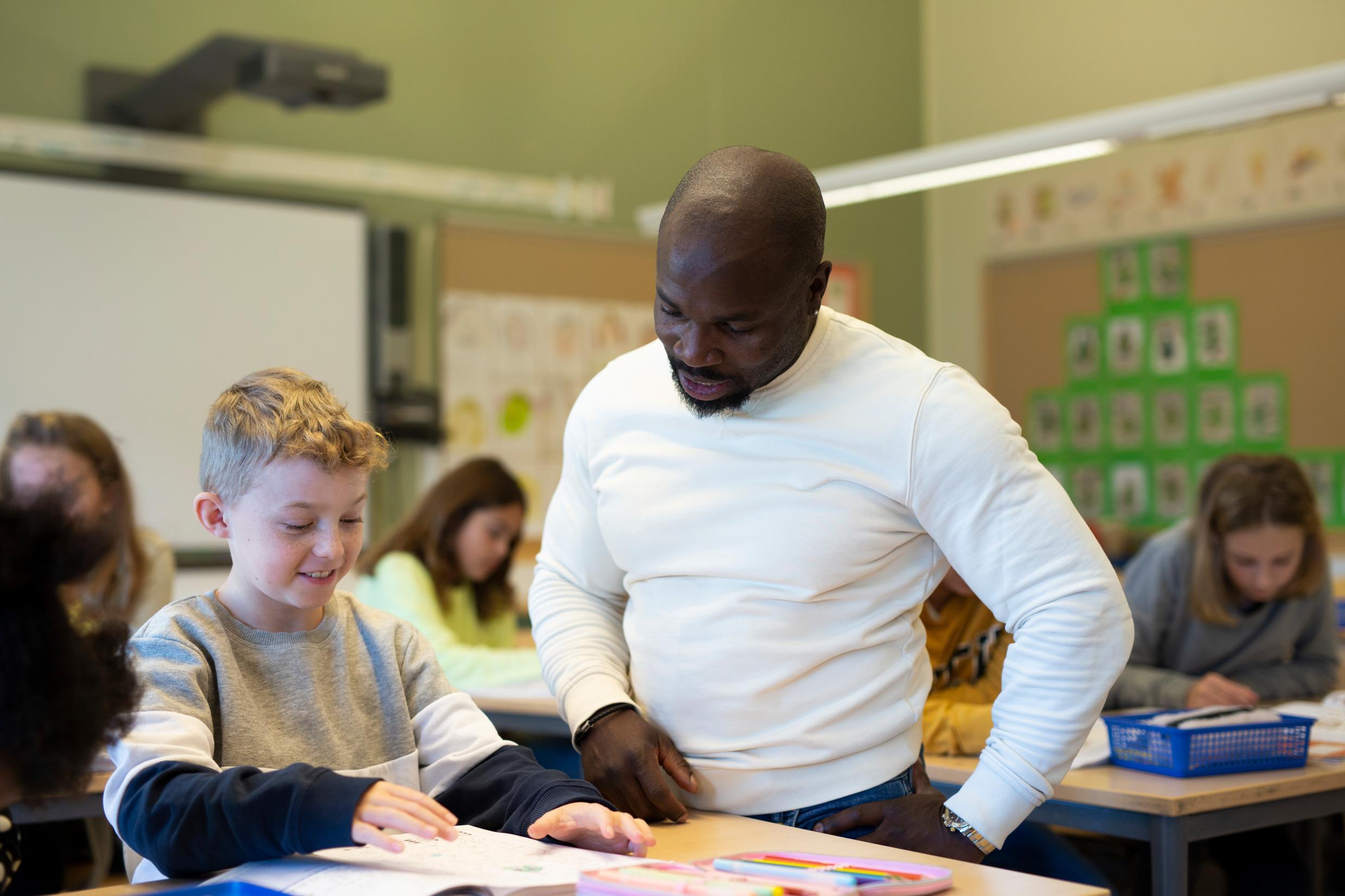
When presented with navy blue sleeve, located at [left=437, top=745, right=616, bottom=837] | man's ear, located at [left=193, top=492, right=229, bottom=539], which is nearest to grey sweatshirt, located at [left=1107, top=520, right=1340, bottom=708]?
navy blue sleeve, located at [left=437, top=745, right=616, bottom=837]

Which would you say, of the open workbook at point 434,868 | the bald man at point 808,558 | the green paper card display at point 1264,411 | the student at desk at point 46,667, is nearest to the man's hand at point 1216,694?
the bald man at point 808,558

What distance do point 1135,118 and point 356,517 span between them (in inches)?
96.0

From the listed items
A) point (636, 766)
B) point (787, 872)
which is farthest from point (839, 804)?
point (787, 872)

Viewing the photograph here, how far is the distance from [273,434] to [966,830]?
2.81 feet

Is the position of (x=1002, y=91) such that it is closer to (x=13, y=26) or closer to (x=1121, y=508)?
(x=1121, y=508)

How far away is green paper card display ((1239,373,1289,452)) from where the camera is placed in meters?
5.30

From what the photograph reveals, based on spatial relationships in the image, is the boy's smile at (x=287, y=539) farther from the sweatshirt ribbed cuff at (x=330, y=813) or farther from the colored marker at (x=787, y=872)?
the colored marker at (x=787, y=872)

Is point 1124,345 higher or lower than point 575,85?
lower

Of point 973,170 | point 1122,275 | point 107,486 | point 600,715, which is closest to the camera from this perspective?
point 600,715

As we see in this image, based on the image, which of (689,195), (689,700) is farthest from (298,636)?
(689,195)

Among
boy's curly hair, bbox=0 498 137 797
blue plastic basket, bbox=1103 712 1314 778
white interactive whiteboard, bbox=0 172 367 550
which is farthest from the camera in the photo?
white interactive whiteboard, bbox=0 172 367 550

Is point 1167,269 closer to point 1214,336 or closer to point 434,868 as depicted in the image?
point 1214,336

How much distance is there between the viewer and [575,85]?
18.6 feet

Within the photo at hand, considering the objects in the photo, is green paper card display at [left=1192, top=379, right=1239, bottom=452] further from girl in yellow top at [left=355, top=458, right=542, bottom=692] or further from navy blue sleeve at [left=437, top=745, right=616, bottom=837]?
navy blue sleeve at [left=437, top=745, right=616, bottom=837]
